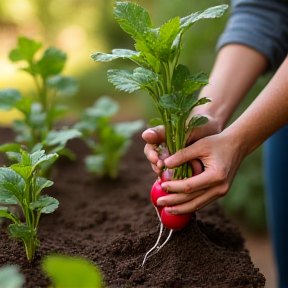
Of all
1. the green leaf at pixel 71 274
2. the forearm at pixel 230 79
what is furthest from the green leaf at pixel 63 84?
the green leaf at pixel 71 274

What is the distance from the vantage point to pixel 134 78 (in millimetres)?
1054

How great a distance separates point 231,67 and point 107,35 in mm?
3966

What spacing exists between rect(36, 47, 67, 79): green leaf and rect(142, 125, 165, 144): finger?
0.48 m

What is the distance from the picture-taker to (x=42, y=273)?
1.03 m

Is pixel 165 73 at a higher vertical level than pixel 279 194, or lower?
higher

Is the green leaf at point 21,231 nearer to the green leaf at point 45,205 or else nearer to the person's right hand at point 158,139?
the green leaf at point 45,205

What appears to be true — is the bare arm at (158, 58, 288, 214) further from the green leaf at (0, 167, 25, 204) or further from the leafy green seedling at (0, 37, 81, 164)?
the leafy green seedling at (0, 37, 81, 164)

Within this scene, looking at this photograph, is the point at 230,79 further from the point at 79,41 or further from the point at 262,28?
the point at 79,41

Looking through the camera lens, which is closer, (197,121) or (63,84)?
(197,121)

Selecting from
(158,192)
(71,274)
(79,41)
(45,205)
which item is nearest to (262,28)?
(158,192)

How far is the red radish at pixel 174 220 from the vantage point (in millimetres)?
1126

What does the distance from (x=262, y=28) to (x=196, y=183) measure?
0.73 metres

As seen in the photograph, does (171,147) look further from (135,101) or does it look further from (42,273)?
(135,101)

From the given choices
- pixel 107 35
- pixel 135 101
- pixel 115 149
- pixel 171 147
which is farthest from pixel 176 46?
pixel 107 35
